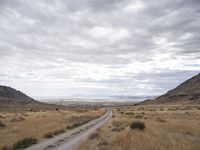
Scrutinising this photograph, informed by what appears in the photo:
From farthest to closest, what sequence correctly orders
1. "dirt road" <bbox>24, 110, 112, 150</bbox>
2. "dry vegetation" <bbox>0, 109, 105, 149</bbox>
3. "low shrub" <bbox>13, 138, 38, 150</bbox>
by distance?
"dry vegetation" <bbox>0, 109, 105, 149</bbox> → "low shrub" <bbox>13, 138, 38, 150</bbox> → "dirt road" <bbox>24, 110, 112, 150</bbox>

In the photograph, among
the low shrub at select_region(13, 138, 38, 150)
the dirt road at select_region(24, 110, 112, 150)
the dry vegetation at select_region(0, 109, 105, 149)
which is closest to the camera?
the dirt road at select_region(24, 110, 112, 150)

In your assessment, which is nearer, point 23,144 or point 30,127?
point 23,144

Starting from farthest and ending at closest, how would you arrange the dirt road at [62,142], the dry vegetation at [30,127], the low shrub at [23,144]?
the dry vegetation at [30,127] → the low shrub at [23,144] → the dirt road at [62,142]

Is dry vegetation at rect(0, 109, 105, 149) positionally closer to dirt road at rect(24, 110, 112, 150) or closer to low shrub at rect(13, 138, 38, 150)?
low shrub at rect(13, 138, 38, 150)

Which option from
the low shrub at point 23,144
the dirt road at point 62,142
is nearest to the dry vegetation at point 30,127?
the low shrub at point 23,144

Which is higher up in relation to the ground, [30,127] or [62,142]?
[30,127]

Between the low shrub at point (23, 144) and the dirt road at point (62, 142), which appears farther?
the low shrub at point (23, 144)

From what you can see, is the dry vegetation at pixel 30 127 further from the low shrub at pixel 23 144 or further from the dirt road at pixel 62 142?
the dirt road at pixel 62 142

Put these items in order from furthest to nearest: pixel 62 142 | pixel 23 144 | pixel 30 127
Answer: pixel 30 127 → pixel 62 142 → pixel 23 144

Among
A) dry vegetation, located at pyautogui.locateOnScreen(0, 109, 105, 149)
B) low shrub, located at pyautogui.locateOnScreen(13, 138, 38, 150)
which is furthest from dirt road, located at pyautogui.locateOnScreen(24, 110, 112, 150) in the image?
dry vegetation, located at pyautogui.locateOnScreen(0, 109, 105, 149)

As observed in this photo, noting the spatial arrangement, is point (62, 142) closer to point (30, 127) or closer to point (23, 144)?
point (23, 144)

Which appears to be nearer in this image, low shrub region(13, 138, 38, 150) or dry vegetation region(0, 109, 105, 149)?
low shrub region(13, 138, 38, 150)

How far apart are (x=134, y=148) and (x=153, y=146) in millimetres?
1110

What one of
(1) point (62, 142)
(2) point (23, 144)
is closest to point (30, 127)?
(1) point (62, 142)
